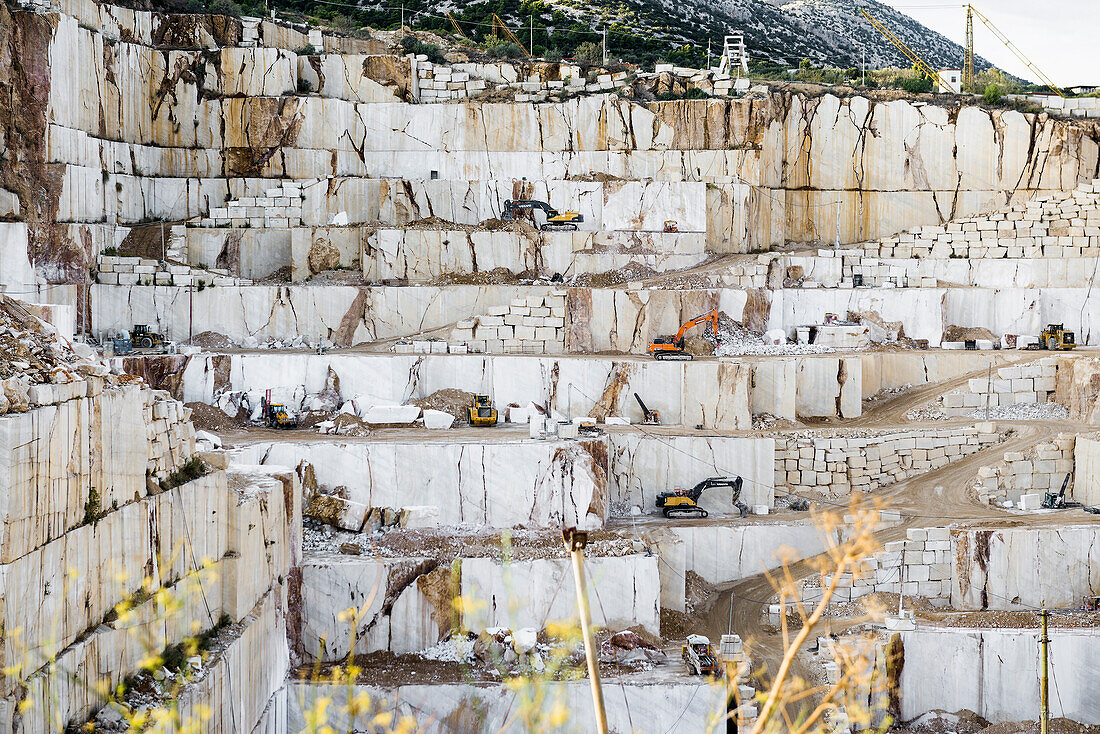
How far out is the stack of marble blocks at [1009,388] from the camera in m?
31.2

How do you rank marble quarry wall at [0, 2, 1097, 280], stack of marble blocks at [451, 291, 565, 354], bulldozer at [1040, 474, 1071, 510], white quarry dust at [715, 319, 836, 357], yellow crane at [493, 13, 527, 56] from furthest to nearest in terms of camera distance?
yellow crane at [493, 13, 527, 56] → marble quarry wall at [0, 2, 1097, 280] → stack of marble blocks at [451, 291, 565, 354] → white quarry dust at [715, 319, 836, 357] → bulldozer at [1040, 474, 1071, 510]

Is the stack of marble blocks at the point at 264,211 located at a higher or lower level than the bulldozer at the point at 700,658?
higher

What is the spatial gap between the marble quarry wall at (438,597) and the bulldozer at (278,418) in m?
6.35

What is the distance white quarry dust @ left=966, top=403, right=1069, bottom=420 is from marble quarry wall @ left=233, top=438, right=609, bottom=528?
1224 cm

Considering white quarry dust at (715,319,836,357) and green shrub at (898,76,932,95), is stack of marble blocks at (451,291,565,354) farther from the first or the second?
green shrub at (898,76,932,95)

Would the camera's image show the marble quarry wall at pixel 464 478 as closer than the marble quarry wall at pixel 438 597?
No

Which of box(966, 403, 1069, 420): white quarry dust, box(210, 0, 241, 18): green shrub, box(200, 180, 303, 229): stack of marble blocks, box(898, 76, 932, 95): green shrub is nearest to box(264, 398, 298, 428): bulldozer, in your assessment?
box(200, 180, 303, 229): stack of marble blocks

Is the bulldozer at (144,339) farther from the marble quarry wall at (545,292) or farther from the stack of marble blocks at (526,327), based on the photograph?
the stack of marble blocks at (526,327)

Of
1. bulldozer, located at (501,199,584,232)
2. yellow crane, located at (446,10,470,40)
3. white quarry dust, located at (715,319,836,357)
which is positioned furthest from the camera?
yellow crane, located at (446,10,470,40)

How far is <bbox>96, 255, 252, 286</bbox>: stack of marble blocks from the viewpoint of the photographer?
3284 cm

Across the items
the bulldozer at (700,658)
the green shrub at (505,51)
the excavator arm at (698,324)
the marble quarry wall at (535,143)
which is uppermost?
the green shrub at (505,51)

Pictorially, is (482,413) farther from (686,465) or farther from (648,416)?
(686,465)

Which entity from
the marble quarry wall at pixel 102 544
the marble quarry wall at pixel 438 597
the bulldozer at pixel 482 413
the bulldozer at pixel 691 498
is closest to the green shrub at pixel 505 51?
the bulldozer at pixel 482 413

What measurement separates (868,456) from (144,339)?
18.5 m
